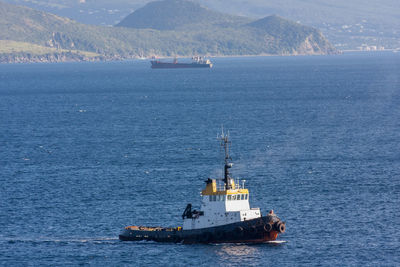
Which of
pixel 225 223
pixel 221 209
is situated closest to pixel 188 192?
pixel 221 209

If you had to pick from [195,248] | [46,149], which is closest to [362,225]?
[195,248]

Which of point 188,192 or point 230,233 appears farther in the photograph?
point 188,192

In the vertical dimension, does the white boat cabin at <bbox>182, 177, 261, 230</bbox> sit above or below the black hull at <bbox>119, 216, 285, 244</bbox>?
above

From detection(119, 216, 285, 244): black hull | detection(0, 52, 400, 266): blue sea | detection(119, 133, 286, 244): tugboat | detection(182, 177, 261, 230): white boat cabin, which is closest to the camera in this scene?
detection(0, 52, 400, 266): blue sea

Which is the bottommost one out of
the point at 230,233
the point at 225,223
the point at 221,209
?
the point at 230,233

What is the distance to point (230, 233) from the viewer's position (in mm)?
94750

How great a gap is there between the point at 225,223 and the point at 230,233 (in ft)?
5.26

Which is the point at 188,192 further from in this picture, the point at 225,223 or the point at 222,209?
the point at 225,223

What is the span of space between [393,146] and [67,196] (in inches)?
2813

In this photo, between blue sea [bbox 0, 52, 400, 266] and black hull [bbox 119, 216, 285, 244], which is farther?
black hull [bbox 119, 216, 285, 244]

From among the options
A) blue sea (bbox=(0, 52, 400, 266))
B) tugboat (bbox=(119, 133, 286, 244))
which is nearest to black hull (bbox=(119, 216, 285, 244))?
tugboat (bbox=(119, 133, 286, 244))

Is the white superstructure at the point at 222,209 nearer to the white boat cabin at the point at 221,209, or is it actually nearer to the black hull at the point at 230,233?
the white boat cabin at the point at 221,209

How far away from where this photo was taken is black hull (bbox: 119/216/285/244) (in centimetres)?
9419

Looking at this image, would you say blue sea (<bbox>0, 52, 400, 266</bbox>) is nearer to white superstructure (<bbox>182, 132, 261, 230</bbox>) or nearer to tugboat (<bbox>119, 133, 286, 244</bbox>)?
tugboat (<bbox>119, 133, 286, 244</bbox>)
